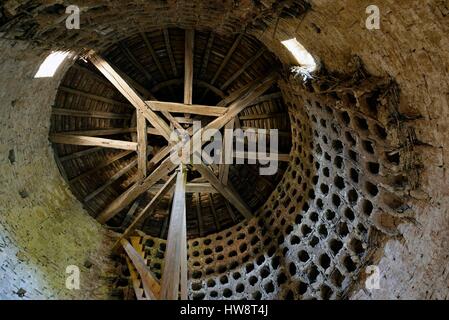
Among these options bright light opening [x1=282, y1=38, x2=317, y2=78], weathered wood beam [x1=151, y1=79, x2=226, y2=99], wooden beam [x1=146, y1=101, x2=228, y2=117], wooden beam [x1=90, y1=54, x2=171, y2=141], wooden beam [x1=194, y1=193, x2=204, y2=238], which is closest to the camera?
bright light opening [x1=282, y1=38, x2=317, y2=78]

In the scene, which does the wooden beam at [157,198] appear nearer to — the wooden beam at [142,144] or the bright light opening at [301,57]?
the wooden beam at [142,144]

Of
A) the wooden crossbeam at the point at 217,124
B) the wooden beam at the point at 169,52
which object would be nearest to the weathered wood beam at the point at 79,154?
the wooden crossbeam at the point at 217,124

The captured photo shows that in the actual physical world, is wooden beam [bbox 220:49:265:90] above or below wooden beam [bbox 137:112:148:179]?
above

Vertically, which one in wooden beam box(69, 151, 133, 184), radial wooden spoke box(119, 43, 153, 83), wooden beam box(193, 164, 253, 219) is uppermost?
→ radial wooden spoke box(119, 43, 153, 83)

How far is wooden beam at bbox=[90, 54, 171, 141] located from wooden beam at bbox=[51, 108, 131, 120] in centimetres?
143

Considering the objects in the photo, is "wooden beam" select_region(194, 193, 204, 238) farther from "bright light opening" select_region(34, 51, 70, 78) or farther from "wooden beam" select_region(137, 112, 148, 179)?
"bright light opening" select_region(34, 51, 70, 78)

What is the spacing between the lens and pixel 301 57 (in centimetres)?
687

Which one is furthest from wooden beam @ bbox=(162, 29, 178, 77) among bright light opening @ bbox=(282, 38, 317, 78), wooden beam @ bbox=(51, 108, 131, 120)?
bright light opening @ bbox=(282, 38, 317, 78)

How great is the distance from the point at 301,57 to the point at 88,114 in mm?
5595

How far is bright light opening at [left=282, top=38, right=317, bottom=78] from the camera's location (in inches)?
255

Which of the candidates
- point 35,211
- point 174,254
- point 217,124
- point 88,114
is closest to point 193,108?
point 217,124

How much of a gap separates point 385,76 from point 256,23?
92.6 inches

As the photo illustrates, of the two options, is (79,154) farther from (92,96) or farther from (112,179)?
(92,96)
